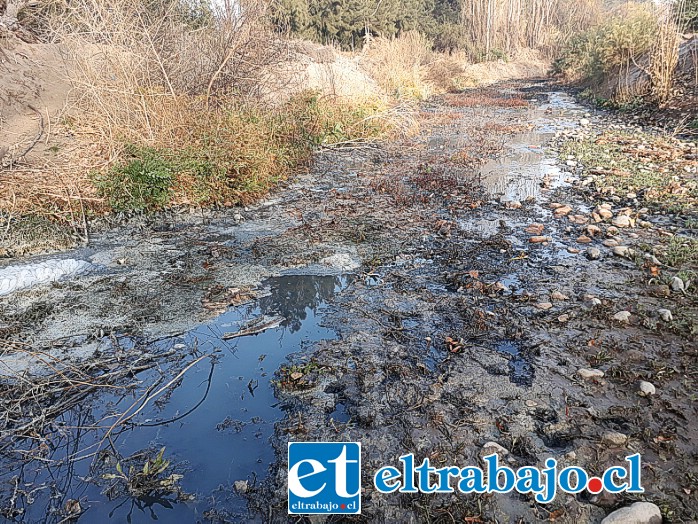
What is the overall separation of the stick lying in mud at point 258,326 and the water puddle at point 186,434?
4 cm

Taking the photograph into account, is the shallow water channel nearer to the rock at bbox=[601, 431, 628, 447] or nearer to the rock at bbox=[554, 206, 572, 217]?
the rock at bbox=[601, 431, 628, 447]

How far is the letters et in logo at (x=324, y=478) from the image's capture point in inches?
83.3

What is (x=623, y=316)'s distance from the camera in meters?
3.35

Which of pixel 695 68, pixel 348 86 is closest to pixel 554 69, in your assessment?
pixel 695 68

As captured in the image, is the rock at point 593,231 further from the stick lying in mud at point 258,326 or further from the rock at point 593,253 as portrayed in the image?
the stick lying in mud at point 258,326

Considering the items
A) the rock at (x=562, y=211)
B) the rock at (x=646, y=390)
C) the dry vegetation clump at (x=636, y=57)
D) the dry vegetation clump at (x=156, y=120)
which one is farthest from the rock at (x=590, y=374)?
the dry vegetation clump at (x=636, y=57)

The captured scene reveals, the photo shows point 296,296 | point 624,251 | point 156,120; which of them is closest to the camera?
point 296,296

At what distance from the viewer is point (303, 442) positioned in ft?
8.09

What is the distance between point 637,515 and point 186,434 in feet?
7.26

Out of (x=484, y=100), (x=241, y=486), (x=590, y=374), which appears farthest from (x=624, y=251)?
(x=484, y=100)

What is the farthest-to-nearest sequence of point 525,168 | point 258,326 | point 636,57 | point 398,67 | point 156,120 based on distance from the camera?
point 398,67 < point 636,57 < point 525,168 < point 156,120 < point 258,326

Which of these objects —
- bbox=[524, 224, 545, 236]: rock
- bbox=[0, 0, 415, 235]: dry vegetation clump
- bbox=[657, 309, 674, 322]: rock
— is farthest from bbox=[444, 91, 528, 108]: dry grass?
bbox=[657, 309, 674, 322]: rock

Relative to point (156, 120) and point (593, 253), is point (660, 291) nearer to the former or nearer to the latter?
point (593, 253)

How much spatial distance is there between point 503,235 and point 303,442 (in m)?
3.50
